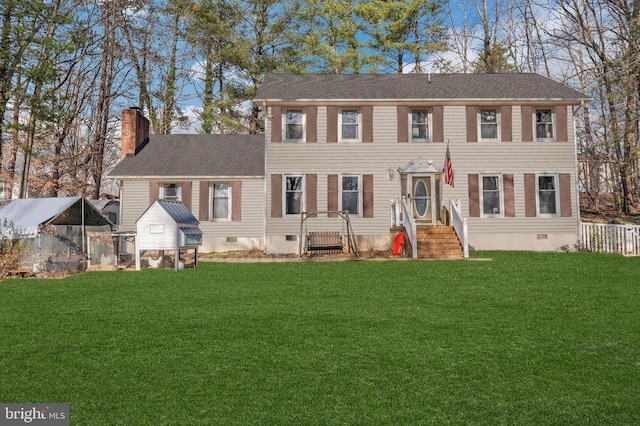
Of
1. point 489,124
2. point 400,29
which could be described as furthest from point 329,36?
point 489,124

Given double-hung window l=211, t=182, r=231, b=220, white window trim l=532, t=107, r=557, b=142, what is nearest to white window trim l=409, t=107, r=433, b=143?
white window trim l=532, t=107, r=557, b=142

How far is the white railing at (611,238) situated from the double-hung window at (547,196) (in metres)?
1.30

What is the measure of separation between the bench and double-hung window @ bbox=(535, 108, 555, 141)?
9.40 metres

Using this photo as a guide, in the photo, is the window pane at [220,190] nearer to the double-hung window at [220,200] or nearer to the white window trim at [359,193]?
the double-hung window at [220,200]

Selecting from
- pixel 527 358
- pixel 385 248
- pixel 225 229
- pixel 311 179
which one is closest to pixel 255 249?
pixel 225 229

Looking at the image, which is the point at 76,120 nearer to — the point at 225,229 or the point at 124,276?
the point at 225,229

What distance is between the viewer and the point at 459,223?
16391 millimetres

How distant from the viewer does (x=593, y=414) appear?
3.53 meters

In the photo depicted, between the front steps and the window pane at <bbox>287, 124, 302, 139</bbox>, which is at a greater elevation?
the window pane at <bbox>287, 124, 302, 139</bbox>

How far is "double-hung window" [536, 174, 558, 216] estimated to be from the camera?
1897 cm

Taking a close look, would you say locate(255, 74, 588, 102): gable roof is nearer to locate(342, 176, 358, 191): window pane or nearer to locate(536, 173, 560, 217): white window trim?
locate(536, 173, 560, 217): white window trim

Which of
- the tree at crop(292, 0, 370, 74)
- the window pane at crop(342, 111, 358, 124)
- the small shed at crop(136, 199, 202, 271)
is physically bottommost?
the small shed at crop(136, 199, 202, 271)

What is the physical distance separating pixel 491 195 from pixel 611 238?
4492 mm

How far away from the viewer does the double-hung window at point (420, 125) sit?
19.4m
